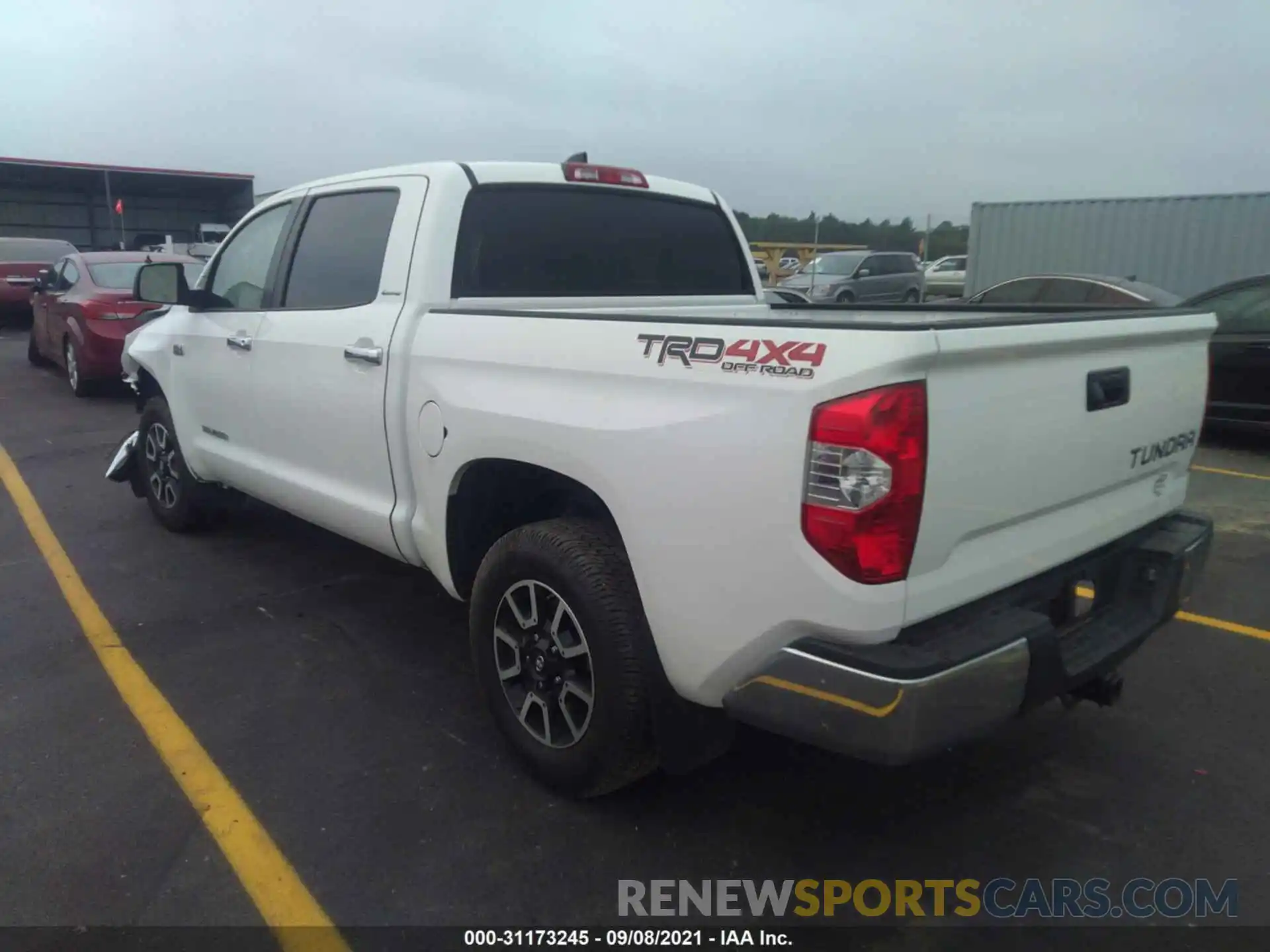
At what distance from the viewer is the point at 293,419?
13.8 feet

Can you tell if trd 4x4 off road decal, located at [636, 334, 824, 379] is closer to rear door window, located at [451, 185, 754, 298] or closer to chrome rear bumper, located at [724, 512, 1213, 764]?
chrome rear bumper, located at [724, 512, 1213, 764]

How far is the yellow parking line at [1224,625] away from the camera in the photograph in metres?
4.45

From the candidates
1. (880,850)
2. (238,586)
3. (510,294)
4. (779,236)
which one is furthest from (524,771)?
(779,236)

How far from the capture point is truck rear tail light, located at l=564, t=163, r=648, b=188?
4066 mm

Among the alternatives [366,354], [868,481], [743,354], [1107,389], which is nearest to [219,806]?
[366,354]

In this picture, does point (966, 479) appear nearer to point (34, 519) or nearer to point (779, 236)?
point (34, 519)

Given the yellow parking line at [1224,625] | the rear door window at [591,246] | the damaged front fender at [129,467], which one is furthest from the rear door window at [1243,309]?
the damaged front fender at [129,467]

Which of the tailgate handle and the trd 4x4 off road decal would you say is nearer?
the trd 4x4 off road decal

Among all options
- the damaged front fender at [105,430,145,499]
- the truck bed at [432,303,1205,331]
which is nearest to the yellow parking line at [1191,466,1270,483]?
the truck bed at [432,303,1205,331]

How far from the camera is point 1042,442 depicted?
2.53m

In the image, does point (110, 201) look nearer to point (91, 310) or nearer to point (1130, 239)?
point (91, 310)

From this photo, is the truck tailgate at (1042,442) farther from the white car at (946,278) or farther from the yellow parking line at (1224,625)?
the white car at (946,278)

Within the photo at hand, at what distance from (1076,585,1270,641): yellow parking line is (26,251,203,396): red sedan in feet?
30.5

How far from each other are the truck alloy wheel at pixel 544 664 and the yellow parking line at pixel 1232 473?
6351mm
